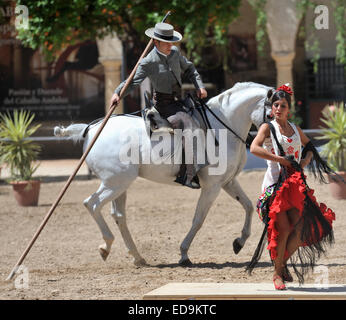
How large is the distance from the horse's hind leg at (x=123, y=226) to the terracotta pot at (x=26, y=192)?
496 cm

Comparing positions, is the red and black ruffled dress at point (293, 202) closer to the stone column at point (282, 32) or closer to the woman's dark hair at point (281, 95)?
the woman's dark hair at point (281, 95)

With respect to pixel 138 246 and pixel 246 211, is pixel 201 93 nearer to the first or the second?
pixel 246 211

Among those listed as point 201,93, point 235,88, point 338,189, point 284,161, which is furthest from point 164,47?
point 338,189

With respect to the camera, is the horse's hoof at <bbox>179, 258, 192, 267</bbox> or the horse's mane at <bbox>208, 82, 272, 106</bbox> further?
the horse's mane at <bbox>208, 82, 272, 106</bbox>

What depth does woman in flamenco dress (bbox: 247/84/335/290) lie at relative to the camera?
6.23 metres

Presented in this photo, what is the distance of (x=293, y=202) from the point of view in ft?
20.4

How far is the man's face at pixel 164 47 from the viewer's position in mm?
8173

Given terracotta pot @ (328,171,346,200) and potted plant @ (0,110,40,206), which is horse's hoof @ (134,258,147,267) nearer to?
terracotta pot @ (328,171,346,200)

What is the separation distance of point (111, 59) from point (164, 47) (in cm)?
1168

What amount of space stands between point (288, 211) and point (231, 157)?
2150 millimetres

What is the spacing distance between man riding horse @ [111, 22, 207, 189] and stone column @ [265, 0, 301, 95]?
11.2 meters

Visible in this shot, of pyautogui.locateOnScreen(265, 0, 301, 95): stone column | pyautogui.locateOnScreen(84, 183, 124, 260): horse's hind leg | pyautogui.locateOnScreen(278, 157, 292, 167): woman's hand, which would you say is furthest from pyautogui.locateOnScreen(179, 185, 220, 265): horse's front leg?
pyautogui.locateOnScreen(265, 0, 301, 95): stone column

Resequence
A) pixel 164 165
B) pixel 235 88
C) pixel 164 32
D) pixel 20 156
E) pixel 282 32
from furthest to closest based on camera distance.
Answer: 1. pixel 282 32
2. pixel 20 156
3. pixel 235 88
4. pixel 164 165
5. pixel 164 32
